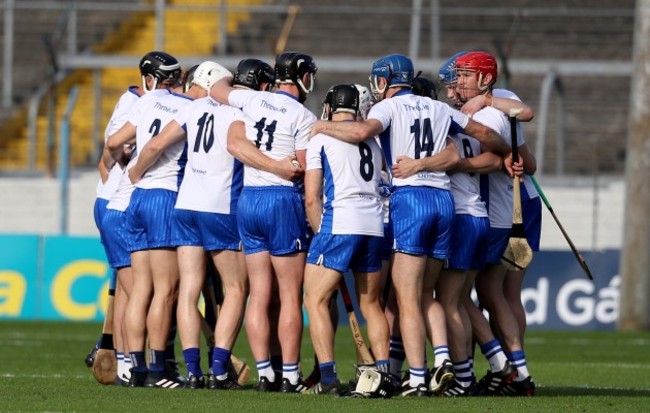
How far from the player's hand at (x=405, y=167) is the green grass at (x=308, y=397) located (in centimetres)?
160

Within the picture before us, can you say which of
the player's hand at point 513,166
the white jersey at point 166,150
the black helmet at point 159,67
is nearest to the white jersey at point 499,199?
the player's hand at point 513,166

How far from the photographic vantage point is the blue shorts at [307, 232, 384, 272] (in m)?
10.2

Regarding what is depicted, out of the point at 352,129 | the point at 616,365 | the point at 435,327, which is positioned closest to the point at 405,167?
the point at 352,129

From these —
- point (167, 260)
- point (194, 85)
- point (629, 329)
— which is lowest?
point (629, 329)

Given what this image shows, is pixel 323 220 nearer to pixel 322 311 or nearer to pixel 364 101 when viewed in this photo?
pixel 322 311

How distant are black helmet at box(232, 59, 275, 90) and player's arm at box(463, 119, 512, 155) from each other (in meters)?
1.56

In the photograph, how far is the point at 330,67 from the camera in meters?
24.0

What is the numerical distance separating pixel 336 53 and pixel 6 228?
7.50 metres

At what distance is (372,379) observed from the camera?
33.0 ft

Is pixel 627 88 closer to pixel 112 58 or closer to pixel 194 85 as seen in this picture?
pixel 112 58

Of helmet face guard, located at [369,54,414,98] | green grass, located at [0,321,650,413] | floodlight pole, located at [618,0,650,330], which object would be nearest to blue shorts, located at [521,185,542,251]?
green grass, located at [0,321,650,413]

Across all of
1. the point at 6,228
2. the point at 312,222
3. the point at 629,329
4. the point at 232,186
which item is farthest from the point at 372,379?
the point at 6,228

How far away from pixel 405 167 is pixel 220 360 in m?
1.99

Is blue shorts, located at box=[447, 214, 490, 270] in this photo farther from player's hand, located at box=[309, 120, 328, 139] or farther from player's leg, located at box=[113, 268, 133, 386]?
player's leg, located at box=[113, 268, 133, 386]
